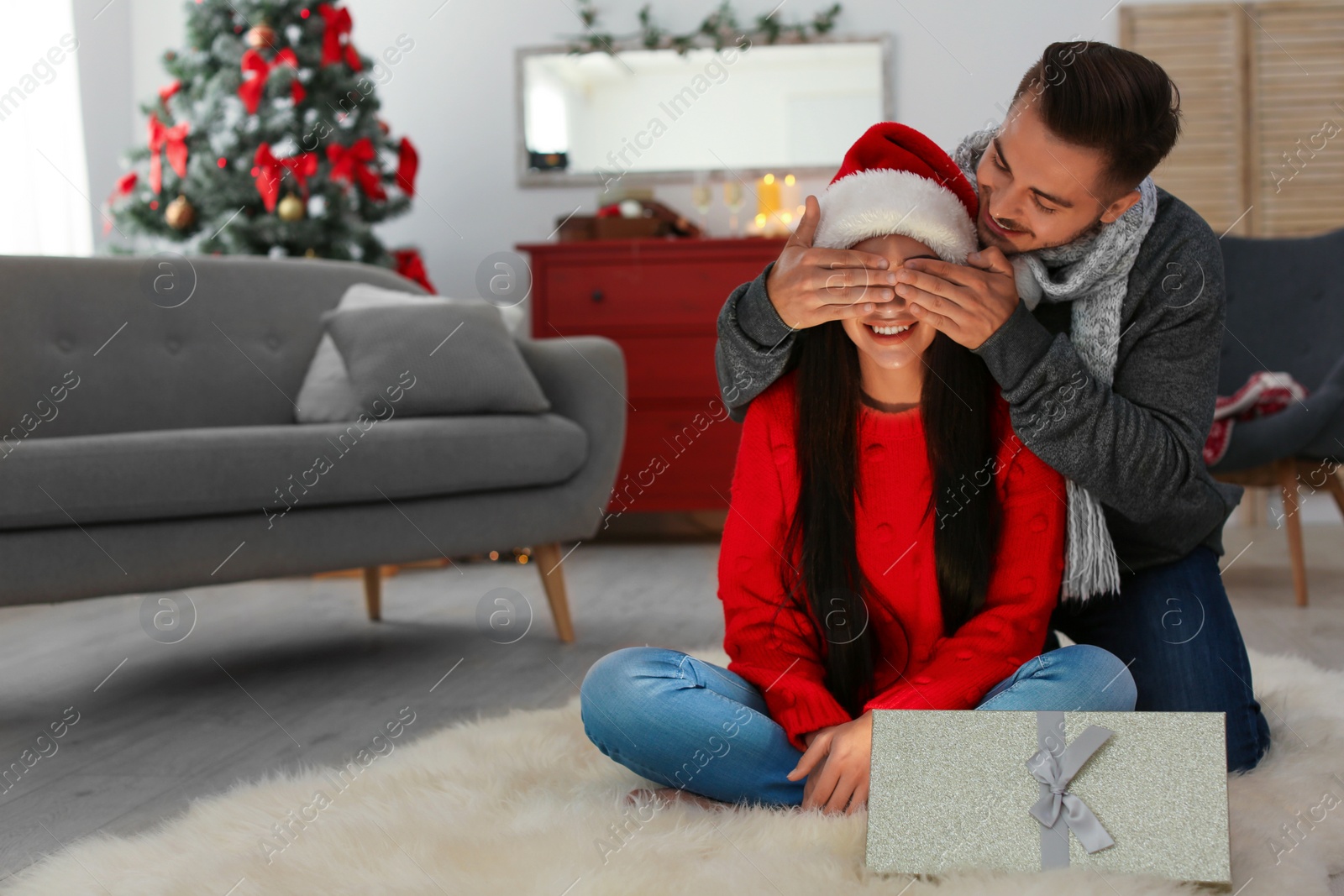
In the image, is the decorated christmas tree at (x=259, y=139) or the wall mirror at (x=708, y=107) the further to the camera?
the wall mirror at (x=708, y=107)

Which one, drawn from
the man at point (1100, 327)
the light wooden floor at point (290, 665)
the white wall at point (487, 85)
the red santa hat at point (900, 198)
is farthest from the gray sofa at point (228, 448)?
the white wall at point (487, 85)

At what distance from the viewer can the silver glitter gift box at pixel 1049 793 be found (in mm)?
855

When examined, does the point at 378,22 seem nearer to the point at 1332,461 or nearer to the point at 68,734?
the point at 68,734

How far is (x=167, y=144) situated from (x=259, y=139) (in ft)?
0.85

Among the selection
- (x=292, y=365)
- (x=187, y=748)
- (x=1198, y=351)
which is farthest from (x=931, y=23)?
(x=187, y=748)

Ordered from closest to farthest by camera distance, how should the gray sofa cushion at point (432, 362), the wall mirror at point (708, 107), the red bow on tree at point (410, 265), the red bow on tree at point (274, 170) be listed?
1. the gray sofa cushion at point (432, 362)
2. the red bow on tree at point (274, 170)
3. the red bow on tree at point (410, 265)
4. the wall mirror at point (708, 107)

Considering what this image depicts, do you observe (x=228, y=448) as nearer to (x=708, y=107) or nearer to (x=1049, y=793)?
(x=1049, y=793)

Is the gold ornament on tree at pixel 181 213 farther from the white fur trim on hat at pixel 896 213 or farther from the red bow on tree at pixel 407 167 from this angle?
the white fur trim on hat at pixel 896 213

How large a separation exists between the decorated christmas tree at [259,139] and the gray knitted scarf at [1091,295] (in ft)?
8.07

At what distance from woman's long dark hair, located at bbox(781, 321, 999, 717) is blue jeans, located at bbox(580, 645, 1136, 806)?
10 cm

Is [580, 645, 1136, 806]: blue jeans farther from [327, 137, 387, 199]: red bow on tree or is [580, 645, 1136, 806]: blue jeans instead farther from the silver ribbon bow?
[327, 137, 387, 199]: red bow on tree

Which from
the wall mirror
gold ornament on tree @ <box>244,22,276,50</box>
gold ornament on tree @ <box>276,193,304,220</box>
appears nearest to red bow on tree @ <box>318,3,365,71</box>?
gold ornament on tree @ <box>244,22,276,50</box>

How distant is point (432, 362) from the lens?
7.06 ft

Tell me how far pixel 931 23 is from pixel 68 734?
332 centimetres
